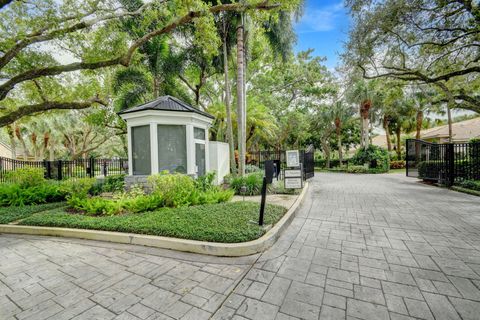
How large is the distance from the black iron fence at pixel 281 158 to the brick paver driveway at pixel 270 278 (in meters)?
6.53

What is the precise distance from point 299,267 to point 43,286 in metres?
3.29

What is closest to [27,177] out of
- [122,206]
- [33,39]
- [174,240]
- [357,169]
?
[33,39]

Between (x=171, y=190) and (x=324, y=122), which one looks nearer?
(x=171, y=190)

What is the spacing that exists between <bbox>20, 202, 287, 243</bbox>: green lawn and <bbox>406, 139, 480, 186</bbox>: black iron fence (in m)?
8.63

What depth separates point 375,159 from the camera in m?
17.3

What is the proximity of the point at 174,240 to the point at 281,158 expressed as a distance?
11.5 meters

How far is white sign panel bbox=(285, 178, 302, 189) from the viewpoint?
7.01m

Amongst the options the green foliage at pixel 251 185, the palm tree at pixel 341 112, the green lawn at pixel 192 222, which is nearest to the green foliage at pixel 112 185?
the green lawn at pixel 192 222

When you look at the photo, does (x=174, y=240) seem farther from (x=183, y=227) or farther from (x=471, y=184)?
(x=471, y=184)

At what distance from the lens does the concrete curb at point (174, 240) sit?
3219mm

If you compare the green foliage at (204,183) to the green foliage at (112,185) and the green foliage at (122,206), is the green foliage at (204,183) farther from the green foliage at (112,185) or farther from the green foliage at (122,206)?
the green foliage at (112,185)

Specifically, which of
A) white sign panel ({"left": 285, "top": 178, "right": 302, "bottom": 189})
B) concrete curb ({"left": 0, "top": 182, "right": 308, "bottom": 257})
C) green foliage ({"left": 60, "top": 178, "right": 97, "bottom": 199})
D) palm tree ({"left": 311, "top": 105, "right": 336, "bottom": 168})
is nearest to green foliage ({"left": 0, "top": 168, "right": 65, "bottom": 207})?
green foliage ({"left": 60, "top": 178, "right": 97, "bottom": 199})

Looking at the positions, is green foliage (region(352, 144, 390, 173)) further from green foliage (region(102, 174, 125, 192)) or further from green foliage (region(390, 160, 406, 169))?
green foliage (region(102, 174, 125, 192))

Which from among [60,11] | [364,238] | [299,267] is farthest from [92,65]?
[364,238]
